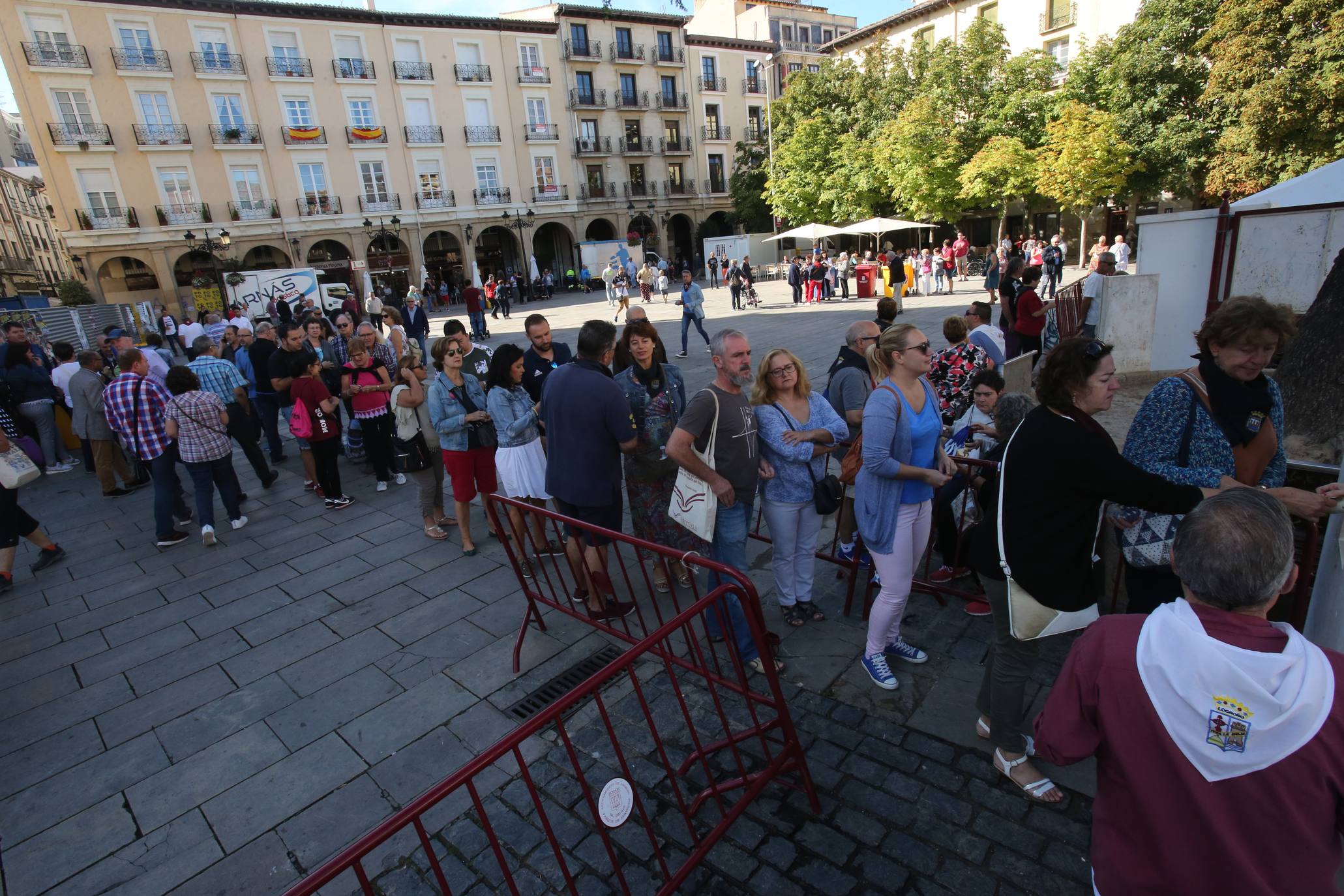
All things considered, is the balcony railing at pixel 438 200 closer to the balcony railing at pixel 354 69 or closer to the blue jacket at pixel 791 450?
the balcony railing at pixel 354 69

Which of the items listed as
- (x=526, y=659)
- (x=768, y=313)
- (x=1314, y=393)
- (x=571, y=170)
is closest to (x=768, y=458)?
(x=526, y=659)

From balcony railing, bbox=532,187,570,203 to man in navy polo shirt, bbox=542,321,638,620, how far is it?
124 ft

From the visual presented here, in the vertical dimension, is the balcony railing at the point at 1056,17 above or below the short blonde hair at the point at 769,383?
above

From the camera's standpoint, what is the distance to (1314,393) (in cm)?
502

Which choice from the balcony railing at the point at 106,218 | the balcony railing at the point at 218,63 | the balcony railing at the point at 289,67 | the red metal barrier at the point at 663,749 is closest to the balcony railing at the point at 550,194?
the balcony railing at the point at 289,67

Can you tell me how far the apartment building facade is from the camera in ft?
92.8

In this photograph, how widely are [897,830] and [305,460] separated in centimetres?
720

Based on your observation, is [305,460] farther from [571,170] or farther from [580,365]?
[571,170]

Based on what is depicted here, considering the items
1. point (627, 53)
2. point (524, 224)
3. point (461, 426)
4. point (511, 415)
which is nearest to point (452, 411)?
point (461, 426)

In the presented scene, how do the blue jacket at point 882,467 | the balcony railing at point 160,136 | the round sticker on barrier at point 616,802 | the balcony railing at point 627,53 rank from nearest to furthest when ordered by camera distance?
1. the round sticker on barrier at point 616,802
2. the blue jacket at point 882,467
3. the balcony railing at point 160,136
4. the balcony railing at point 627,53

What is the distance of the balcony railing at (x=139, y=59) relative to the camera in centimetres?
2828

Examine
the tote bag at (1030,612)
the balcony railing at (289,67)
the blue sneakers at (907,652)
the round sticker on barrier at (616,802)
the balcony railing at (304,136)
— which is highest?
the balcony railing at (289,67)

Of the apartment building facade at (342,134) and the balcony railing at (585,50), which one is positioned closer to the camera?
the apartment building facade at (342,134)

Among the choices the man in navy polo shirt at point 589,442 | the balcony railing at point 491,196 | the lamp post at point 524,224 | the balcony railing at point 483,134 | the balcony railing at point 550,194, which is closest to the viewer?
the man in navy polo shirt at point 589,442
